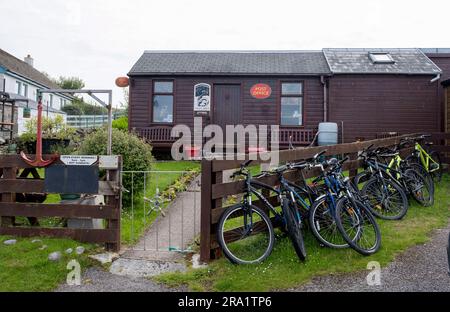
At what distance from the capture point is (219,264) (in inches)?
159

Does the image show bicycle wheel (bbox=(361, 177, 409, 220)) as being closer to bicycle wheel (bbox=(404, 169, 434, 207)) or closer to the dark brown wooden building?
bicycle wheel (bbox=(404, 169, 434, 207))

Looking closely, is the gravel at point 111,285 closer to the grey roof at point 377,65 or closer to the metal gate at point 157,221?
the metal gate at point 157,221

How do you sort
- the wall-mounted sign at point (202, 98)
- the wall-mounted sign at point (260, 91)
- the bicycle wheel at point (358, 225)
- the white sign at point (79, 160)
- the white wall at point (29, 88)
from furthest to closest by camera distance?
1. the white wall at point (29, 88)
2. the wall-mounted sign at point (260, 91)
3. the wall-mounted sign at point (202, 98)
4. the white sign at point (79, 160)
5. the bicycle wheel at point (358, 225)

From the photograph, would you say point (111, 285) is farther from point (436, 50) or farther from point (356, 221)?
point (436, 50)

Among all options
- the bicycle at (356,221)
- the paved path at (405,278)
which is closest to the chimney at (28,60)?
the bicycle at (356,221)

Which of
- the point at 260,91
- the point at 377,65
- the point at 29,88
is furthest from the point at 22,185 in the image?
the point at 29,88

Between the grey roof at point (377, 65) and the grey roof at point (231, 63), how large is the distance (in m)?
0.46

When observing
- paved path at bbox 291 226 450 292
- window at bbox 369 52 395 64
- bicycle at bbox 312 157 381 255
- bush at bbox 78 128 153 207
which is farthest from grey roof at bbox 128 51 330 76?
paved path at bbox 291 226 450 292

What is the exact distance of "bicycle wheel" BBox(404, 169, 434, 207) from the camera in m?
6.39

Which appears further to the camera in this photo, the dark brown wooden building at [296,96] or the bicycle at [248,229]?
the dark brown wooden building at [296,96]

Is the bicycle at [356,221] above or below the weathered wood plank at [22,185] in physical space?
below

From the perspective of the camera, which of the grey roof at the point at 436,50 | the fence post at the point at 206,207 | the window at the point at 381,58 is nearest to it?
the fence post at the point at 206,207

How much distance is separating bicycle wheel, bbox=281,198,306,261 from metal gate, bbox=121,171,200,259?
1.26 m

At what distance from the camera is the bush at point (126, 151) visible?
6.22 meters
